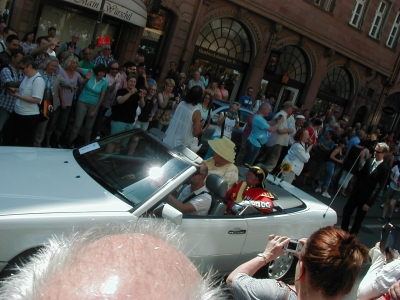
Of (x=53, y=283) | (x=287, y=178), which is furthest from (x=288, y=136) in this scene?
(x=53, y=283)

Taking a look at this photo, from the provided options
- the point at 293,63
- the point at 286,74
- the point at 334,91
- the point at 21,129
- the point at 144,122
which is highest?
the point at 293,63

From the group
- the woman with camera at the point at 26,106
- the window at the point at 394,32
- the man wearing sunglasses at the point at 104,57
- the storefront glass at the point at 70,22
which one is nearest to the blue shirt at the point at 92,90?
the woman with camera at the point at 26,106

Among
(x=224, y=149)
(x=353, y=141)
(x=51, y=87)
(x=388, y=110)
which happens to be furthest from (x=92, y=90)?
(x=388, y=110)

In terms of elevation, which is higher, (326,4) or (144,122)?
(326,4)

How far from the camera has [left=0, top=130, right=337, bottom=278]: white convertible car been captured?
10.5 feet

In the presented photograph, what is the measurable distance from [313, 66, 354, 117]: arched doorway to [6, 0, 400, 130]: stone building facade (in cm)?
5

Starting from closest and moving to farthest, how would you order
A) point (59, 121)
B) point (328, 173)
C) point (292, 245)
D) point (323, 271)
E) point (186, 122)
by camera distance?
point (323, 271)
point (292, 245)
point (186, 122)
point (59, 121)
point (328, 173)

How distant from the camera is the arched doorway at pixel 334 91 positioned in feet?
68.1

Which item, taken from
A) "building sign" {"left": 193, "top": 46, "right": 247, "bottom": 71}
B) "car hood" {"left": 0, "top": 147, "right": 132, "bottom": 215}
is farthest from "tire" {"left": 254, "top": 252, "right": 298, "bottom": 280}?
"building sign" {"left": 193, "top": 46, "right": 247, "bottom": 71}

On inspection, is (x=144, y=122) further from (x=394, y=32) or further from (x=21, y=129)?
(x=394, y=32)

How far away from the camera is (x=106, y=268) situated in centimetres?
97

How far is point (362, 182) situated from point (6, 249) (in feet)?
19.2

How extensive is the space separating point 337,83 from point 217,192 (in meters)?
18.7

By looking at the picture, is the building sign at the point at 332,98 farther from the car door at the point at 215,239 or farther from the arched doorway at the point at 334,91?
the car door at the point at 215,239
